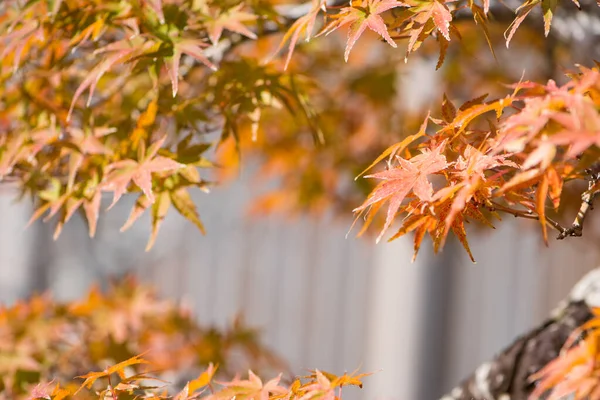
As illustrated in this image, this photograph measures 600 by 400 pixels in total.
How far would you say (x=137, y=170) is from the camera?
94cm

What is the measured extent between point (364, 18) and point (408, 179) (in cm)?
19

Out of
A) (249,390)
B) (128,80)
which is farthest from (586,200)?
(128,80)

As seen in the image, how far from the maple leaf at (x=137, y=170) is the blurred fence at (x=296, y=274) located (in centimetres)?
235

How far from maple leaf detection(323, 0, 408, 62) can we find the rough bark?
56 cm

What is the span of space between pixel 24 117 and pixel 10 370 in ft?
1.38

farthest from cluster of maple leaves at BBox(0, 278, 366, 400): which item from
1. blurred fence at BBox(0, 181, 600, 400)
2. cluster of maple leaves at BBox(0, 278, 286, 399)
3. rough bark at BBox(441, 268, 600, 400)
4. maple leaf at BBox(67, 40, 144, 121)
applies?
blurred fence at BBox(0, 181, 600, 400)

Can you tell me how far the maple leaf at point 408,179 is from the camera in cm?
77

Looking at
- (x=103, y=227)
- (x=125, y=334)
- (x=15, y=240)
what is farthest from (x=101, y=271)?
(x=125, y=334)

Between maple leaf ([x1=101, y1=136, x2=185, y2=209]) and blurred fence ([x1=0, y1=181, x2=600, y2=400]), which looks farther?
blurred fence ([x1=0, y1=181, x2=600, y2=400])

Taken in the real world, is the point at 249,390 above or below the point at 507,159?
below

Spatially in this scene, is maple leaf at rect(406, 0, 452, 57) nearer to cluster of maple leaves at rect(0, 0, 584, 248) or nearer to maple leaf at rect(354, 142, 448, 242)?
cluster of maple leaves at rect(0, 0, 584, 248)

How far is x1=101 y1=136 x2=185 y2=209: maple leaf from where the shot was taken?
92 cm

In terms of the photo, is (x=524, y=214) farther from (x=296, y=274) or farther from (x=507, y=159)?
(x=296, y=274)

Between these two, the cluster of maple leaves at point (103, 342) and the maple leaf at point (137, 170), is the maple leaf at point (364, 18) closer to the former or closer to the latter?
the maple leaf at point (137, 170)
